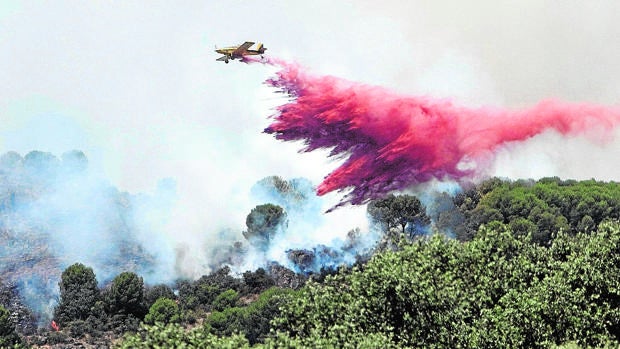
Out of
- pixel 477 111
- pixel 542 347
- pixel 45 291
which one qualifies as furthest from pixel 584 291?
pixel 45 291

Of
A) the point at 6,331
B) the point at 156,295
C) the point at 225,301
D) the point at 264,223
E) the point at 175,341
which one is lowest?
the point at 175,341

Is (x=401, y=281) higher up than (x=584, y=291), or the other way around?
(x=401, y=281)

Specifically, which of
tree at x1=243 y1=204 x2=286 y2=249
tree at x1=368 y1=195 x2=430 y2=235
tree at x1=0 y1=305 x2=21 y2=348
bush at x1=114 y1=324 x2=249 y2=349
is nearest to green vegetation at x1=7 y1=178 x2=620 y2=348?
bush at x1=114 y1=324 x2=249 y2=349

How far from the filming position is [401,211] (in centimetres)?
14988

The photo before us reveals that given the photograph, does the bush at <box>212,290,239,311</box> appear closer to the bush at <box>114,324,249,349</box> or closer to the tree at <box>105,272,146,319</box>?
the tree at <box>105,272,146,319</box>

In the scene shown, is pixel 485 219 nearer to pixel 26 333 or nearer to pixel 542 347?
pixel 26 333

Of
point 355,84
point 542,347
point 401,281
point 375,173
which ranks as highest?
point 355,84

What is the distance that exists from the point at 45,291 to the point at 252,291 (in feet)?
122

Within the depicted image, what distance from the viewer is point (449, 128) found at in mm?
103938

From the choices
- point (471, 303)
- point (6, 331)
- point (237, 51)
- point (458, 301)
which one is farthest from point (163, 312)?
point (458, 301)

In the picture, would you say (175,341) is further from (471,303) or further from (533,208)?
(533,208)

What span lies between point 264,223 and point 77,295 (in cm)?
4628

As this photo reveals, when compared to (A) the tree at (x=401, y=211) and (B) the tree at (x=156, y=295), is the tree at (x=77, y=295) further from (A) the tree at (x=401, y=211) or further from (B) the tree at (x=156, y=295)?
(A) the tree at (x=401, y=211)

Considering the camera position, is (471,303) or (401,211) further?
(401,211)
